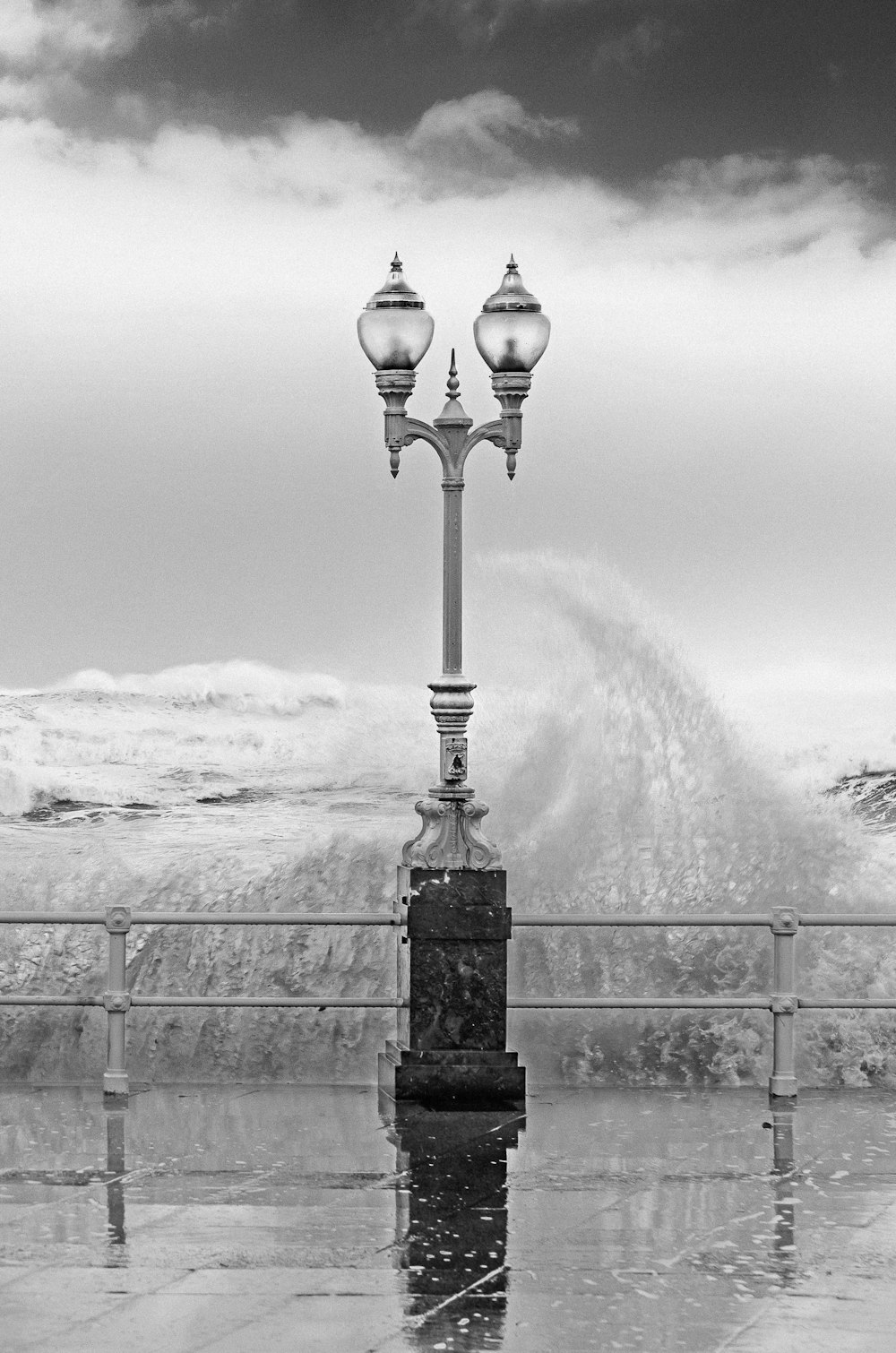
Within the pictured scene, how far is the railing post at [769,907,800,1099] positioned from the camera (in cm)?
1145

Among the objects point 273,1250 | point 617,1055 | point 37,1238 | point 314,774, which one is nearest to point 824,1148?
point 273,1250

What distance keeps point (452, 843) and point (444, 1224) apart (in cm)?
356

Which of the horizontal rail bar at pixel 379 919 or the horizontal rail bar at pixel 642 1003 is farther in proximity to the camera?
the horizontal rail bar at pixel 642 1003

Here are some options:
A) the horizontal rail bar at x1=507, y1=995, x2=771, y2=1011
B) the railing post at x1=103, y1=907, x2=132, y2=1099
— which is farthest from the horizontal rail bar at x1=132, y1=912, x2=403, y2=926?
the horizontal rail bar at x1=507, y1=995, x2=771, y2=1011

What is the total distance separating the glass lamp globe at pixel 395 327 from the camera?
11773 millimetres

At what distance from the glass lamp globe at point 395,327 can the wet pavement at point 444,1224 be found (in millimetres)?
4205

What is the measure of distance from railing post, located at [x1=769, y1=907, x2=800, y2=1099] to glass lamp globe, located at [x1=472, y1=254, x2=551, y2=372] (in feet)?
11.4

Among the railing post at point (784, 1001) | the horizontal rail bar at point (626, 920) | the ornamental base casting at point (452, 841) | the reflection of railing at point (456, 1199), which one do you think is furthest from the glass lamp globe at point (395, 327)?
the reflection of railing at point (456, 1199)

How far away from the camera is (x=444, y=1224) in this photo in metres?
8.23

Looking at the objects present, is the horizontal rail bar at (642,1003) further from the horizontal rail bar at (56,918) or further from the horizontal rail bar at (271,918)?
the horizontal rail bar at (56,918)

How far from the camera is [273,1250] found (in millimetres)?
7762

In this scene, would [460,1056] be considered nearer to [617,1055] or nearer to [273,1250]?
[273,1250]

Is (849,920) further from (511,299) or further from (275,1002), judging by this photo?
(511,299)

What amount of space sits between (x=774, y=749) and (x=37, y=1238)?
96.1ft
